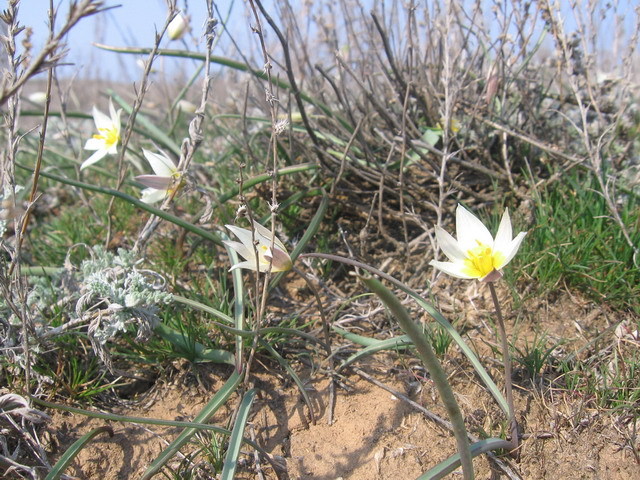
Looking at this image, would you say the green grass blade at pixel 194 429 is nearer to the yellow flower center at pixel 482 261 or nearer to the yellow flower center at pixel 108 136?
the yellow flower center at pixel 482 261

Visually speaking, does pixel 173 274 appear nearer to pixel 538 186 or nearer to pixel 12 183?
pixel 12 183

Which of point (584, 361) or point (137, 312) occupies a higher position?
point (137, 312)

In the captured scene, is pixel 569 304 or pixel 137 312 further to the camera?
pixel 569 304

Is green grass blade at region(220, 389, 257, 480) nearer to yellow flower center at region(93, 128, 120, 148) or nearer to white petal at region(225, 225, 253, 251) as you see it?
white petal at region(225, 225, 253, 251)

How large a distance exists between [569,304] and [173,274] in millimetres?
1411

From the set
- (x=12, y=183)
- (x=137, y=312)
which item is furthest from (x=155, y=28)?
(x=137, y=312)

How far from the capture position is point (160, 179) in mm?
1628

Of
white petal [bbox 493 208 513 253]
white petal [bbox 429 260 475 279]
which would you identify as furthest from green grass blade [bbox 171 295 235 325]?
white petal [bbox 493 208 513 253]

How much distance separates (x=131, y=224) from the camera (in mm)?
2379

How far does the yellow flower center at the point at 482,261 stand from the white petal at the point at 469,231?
20mm

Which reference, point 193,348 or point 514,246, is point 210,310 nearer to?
point 193,348

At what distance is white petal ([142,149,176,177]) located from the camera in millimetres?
1624

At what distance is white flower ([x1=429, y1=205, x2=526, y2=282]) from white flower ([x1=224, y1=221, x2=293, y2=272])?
0.38m

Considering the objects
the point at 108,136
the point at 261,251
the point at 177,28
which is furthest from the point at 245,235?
the point at 177,28
